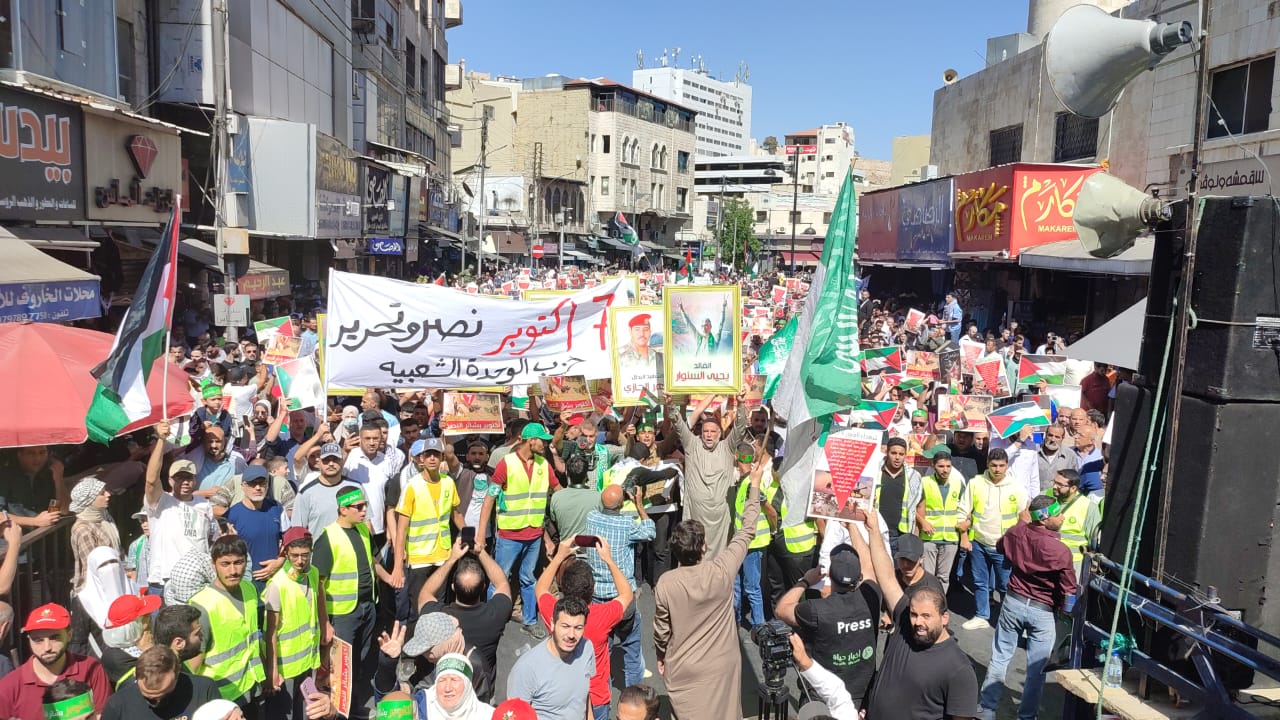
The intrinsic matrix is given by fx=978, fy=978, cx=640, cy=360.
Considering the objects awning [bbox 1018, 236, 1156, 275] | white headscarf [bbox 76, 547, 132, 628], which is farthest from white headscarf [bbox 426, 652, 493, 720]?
Answer: awning [bbox 1018, 236, 1156, 275]

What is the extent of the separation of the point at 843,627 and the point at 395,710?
2365 millimetres

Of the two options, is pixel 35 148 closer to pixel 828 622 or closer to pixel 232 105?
pixel 232 105

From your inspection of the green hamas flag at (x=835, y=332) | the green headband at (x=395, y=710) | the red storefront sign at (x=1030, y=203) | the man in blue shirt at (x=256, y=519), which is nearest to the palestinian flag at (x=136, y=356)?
the man in blue shirt at (x=256, y=519)

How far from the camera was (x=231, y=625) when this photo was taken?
16.3 feet

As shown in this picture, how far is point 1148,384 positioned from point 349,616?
4729 millimetres

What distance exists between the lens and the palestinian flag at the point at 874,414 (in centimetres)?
924

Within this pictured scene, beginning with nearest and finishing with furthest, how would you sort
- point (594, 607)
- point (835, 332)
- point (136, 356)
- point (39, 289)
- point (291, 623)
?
point (594, 607), point (291, 623), point (136, 356), point (835, 332), point (39, 289)

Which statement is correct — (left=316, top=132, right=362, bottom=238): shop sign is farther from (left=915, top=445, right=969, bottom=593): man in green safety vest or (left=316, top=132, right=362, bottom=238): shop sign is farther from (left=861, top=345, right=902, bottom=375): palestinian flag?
(left=915, top=445, right=969, bottom=593): man in green safety vest

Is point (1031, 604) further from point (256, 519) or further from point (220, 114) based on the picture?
point (220, 114)

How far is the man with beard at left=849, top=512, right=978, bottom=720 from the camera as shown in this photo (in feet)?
13.9

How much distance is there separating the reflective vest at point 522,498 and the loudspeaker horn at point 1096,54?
15.4 ft

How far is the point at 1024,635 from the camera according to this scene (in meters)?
6.25
